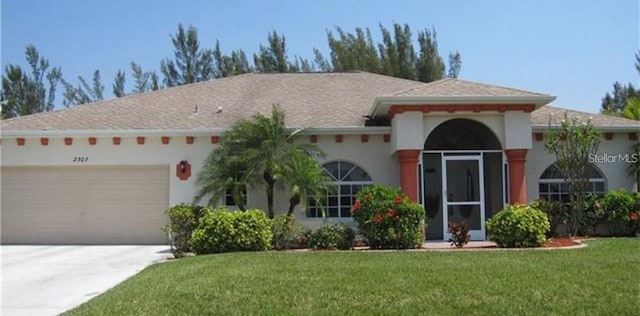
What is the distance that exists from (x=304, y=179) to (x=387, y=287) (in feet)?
24.2

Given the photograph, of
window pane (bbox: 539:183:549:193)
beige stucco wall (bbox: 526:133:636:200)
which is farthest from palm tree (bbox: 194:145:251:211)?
window pane (bbox: 539:183:549:193)

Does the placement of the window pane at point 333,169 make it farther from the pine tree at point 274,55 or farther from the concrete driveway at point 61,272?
the pine tree at point 274,55

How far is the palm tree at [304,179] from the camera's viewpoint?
16.2 metres

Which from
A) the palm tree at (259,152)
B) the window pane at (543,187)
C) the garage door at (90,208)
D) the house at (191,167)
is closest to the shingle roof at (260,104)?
the house at (191,167)

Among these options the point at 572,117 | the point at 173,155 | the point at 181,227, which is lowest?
the point at 181,227

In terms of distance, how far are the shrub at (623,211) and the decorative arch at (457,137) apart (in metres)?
3.51

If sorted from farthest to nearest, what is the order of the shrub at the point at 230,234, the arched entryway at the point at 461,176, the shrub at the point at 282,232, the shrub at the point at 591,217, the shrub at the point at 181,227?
the arched entryway at the point at 461,176 → the shrub at the point at 591,217 → the shrub at the point at 282,232 → the shrub at the point at 181,227 → the shrub at the point at 230,234

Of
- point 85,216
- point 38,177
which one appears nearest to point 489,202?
point 85,216

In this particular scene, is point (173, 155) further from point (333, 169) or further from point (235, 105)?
point (333, 169)

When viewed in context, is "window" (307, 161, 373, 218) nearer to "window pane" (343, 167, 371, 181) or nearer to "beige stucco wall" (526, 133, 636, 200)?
"window pane" (343, 167, 371, 181)

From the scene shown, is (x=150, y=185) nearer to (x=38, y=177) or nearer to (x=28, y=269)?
(x=38, y=177)

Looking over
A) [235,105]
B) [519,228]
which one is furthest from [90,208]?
[519,228]

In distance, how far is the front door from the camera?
Answer: 1728 centimetres

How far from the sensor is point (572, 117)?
1875 centimetres
